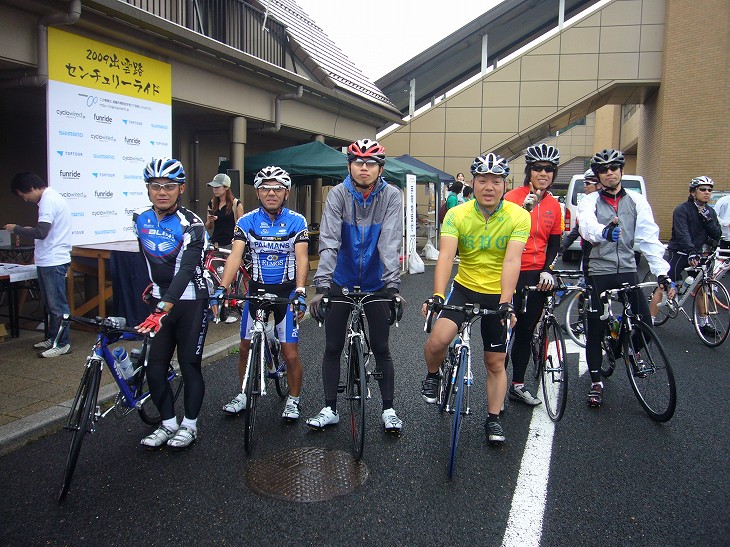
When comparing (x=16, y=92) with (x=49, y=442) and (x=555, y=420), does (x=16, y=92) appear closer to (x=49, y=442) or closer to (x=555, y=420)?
(x=49, y=442)

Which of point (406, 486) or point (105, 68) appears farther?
point (105, 68)

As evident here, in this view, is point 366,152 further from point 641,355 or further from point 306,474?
point 641,355

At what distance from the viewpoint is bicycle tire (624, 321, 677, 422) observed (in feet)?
15.6

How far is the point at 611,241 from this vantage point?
203 inches

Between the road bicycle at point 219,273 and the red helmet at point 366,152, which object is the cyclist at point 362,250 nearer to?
the red helmet at point 366,152

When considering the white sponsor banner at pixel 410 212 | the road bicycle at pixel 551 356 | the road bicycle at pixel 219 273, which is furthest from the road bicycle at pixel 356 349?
the white sponsor banner at pixel 410 212

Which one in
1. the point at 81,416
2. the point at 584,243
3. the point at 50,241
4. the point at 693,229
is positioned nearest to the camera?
the point at 81,416

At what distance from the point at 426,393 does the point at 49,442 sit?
284 cm

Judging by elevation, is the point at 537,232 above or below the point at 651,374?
above

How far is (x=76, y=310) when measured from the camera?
7.85 metres

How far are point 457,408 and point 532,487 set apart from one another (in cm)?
67

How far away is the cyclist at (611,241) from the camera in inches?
207

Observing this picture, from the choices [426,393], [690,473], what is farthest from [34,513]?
[690,473]

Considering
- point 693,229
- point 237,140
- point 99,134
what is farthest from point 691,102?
point 99,134
